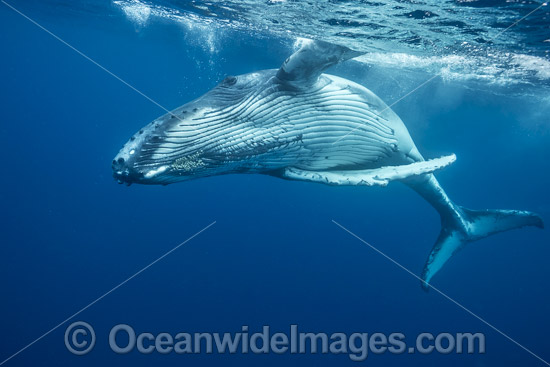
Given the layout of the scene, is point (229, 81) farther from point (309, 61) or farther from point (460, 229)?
point (460, 229)

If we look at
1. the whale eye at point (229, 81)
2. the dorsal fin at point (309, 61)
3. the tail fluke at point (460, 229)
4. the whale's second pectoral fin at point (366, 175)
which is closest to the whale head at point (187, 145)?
the whale eye at point (229, 81)

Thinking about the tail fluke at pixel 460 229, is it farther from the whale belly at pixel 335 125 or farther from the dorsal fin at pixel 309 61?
the dorsal fin at pixel 309 61

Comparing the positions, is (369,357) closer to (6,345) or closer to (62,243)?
(6,345)

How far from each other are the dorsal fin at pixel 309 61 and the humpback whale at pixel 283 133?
0.01 metres

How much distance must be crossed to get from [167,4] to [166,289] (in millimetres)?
23294

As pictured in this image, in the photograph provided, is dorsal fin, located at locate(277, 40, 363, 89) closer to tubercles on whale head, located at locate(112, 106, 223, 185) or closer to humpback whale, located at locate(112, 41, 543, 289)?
humpback whale, located at locate(112, 41, 543, 289)

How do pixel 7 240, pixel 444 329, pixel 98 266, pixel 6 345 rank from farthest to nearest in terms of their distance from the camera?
pixel 7 240 → pixel 98 266 → pixel 444 329 → pixel 6 345

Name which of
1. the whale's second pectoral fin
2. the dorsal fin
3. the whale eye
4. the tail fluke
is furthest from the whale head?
the tail fluke

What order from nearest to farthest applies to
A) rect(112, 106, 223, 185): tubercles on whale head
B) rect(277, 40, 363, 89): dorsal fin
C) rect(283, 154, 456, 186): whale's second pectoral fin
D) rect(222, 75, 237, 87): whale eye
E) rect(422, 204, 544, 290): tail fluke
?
rect(112, 106, 223, 185): tubercles on whale head
rect(277, 40, 363, 89): dorsal fin
rect(222, 75, 237, 87): whale eye
rect(283, 154, 456, 186): whale's second pectoral fin
rect(422, 204, 544, 290): tail fluke

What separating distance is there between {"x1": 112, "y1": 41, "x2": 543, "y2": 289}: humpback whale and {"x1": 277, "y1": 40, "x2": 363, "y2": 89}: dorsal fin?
1 cm

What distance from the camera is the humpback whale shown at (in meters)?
3.05

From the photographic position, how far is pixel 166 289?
30172 mm

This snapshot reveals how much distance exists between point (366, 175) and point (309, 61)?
1.50 m

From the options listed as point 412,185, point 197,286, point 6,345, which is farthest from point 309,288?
point 412,185
